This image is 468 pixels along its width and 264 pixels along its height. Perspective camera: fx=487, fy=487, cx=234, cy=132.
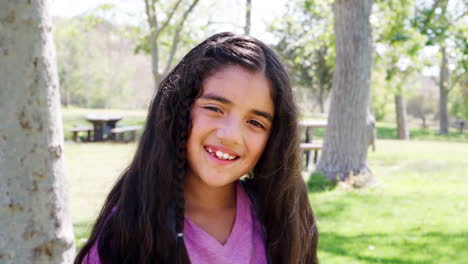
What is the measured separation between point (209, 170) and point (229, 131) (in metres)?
0.14

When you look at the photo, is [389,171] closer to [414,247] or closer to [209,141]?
[414,247]

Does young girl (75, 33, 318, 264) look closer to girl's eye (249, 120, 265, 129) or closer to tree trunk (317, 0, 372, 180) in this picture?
girl's eye (249, 120, 265, 129)

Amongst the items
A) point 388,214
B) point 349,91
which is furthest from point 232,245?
point 349,91

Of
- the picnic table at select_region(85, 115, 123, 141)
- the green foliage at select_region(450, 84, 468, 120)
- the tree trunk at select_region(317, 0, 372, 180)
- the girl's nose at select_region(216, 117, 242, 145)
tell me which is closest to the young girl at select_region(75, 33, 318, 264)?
the girl's nose at select_region(216, 117, 242, 145)

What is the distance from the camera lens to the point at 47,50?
210 cm

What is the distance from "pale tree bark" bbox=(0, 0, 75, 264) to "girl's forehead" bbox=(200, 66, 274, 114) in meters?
0.91

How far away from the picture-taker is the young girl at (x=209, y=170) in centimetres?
142

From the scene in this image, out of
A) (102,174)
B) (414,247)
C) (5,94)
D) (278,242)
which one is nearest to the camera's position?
(278,242)

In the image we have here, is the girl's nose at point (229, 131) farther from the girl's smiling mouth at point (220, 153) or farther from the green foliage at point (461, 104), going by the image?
the green foliage at point (461, 104)

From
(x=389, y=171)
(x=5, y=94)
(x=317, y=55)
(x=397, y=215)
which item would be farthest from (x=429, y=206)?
(x=317, y=55)

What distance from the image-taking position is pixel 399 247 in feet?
14.0

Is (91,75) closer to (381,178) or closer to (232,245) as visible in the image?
(381,178)

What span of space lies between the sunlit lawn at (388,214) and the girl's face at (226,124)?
898mm

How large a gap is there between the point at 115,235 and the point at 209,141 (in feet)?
1.28
